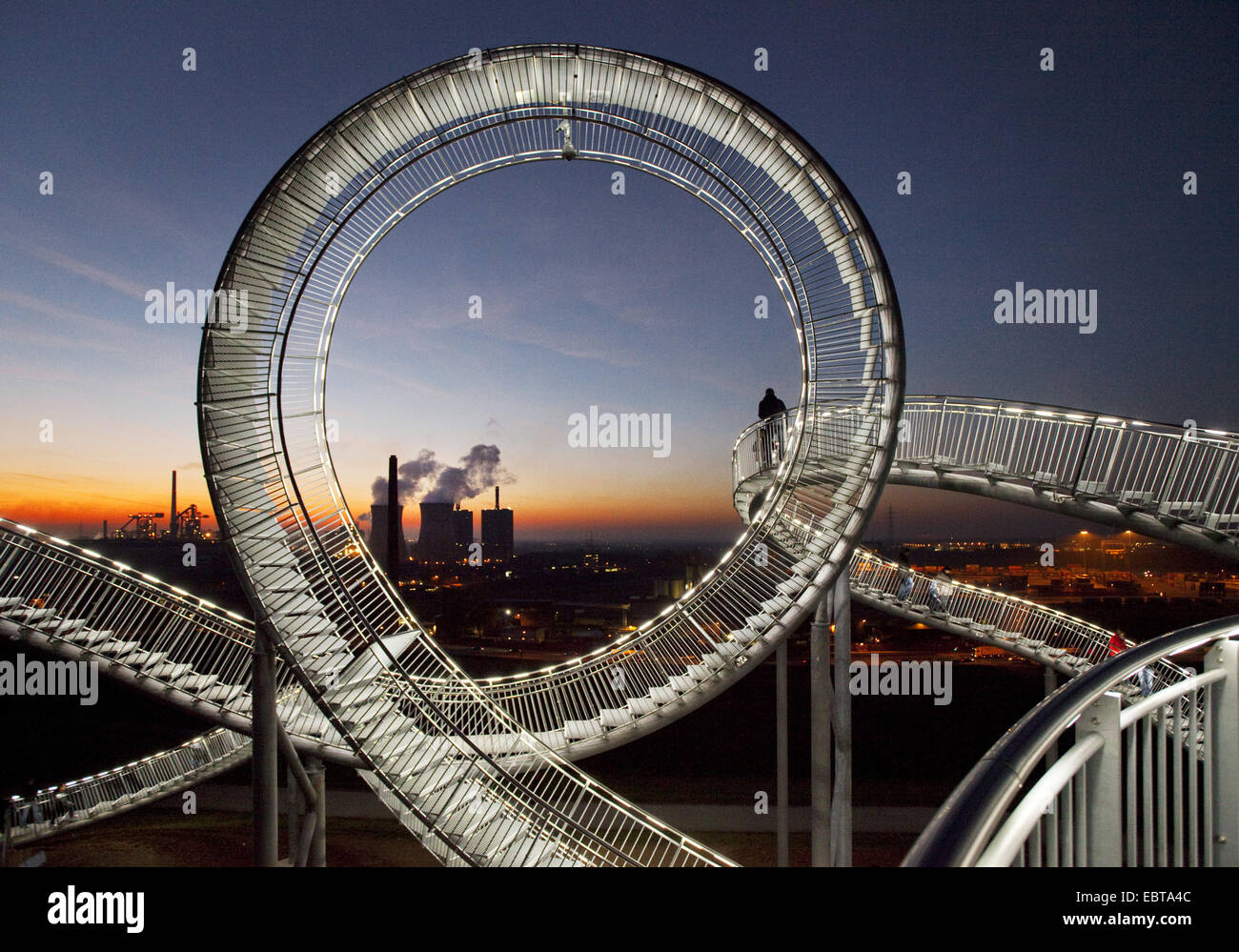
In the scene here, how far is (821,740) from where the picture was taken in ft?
28.5

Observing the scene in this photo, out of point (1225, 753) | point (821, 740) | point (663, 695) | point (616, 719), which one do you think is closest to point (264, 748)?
point (616, 719)

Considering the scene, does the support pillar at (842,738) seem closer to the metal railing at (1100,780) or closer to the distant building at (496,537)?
the metal railing at (1100,780)

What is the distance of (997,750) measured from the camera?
4.86 feet

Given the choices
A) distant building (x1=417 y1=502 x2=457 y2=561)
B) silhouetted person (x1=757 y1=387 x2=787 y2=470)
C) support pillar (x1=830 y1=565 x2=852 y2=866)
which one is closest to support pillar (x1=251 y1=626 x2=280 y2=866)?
support pillar (x1=830 y1=565 x2=852 y2=866)

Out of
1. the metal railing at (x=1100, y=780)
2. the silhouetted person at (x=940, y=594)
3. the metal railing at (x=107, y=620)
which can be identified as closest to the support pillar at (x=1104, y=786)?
the metal railing at (x=1100, y=780)

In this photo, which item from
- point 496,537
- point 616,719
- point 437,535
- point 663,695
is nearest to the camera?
point 663,695

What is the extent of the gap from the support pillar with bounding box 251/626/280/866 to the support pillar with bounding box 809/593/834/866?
630 cm

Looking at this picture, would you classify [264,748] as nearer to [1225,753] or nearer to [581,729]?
[581,729]

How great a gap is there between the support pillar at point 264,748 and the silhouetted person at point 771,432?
834 centimetres

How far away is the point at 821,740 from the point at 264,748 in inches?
264

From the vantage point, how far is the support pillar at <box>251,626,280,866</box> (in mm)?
6230

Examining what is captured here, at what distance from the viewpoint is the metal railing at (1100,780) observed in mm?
1297
